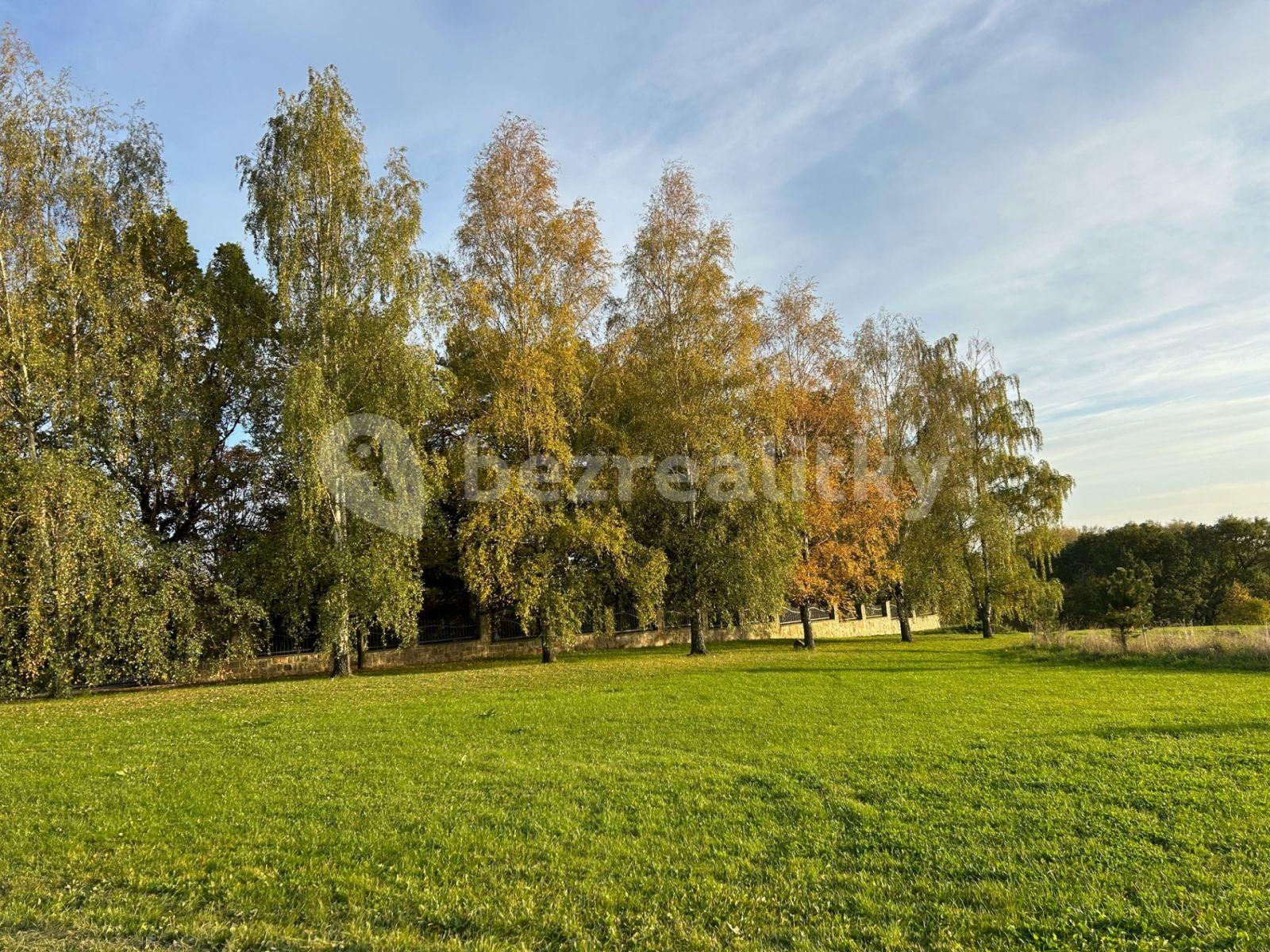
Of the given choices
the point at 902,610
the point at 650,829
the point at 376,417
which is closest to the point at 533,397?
the point at 376,417

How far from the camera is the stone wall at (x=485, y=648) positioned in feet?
69.3

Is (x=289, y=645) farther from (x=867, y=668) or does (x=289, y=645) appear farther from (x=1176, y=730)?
(x=1176, y=730)

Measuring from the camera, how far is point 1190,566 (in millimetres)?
46906

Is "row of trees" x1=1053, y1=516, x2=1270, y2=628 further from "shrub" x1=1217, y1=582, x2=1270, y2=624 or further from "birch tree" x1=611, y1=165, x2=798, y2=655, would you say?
"birch tree" x1=611, y1=165, x2=798, y2=655

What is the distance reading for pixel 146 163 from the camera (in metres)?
18.5

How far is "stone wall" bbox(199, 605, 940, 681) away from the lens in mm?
21125

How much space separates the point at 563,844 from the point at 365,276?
18.1 meters

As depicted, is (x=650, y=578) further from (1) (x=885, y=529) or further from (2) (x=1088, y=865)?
(2) (x=1088, y=865)

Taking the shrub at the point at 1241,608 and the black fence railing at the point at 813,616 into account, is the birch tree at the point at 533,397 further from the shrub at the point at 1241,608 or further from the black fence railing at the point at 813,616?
the shrub at the point at 1241,608

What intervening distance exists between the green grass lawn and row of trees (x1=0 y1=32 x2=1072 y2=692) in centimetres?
585

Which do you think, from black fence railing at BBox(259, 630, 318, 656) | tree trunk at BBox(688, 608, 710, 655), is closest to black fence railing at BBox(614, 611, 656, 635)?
tree trunk at BBox(688, 608, 710, 655)

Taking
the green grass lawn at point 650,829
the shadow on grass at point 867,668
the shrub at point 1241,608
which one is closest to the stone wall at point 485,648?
the green grass lawn at point 650,829

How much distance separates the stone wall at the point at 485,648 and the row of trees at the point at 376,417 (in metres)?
1.37

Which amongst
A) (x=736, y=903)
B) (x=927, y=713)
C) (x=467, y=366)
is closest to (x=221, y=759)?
(x=736, y=903)
